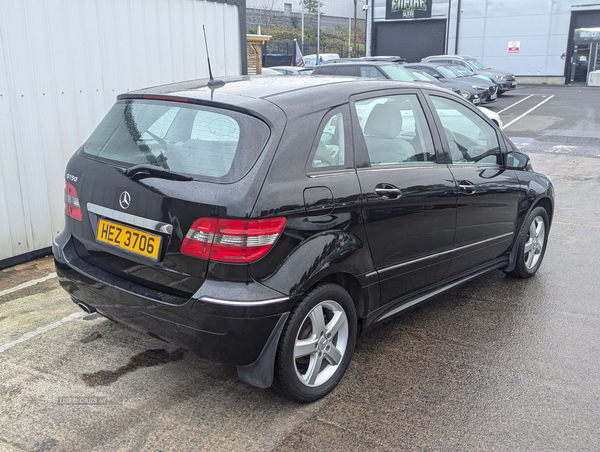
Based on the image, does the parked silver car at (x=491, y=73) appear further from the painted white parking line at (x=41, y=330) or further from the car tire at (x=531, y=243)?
the painted white parking line at (x=41, y=330)

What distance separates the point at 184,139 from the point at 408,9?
38.5m

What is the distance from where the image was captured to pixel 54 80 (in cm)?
532

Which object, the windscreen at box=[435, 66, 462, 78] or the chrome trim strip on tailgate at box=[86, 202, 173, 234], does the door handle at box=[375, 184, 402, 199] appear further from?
the windscreen at box=[435, 66, 462, 78]

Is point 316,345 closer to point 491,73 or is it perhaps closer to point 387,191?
point 387,191

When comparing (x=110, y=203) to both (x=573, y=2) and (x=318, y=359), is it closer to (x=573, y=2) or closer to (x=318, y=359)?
(x=318, y=359)

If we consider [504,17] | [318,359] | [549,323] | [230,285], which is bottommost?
[549,323]

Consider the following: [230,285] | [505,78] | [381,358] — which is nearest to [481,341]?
[381,358]

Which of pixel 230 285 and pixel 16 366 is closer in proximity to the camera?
pixel 230 285

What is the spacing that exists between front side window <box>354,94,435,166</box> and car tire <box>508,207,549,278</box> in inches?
58.7

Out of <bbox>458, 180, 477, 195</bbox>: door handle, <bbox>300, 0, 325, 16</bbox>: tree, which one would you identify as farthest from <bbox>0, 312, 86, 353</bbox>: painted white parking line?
<bbox>300, 0, 325, 16</bbox>: tree

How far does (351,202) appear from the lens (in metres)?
3.08

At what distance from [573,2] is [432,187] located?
34.8 metres

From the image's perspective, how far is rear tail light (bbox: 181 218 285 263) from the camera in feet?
8.72

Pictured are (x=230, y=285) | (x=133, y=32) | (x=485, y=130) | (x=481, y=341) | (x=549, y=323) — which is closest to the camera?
(x=230, y=285)
